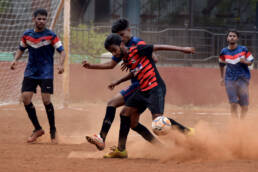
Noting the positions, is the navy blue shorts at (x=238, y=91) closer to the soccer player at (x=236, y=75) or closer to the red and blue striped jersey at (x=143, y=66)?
the soccer player at (x=236, y=75)

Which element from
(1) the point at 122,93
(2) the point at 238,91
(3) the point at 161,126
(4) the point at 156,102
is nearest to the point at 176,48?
(4) the point at 156,102

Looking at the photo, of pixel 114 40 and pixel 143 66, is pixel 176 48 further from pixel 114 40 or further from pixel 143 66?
pixel 114 40

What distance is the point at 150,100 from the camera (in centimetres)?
554

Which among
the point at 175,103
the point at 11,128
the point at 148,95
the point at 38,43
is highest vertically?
the point at 38,43

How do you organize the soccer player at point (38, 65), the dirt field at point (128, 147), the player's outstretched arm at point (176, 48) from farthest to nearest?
1. the soccer player at point (38, 65)
2. the player's outstretched arm at point (176, 48)
3. the dirt field at point (128, 147)

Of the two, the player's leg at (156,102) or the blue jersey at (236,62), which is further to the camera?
the blue jersey at (236,62)

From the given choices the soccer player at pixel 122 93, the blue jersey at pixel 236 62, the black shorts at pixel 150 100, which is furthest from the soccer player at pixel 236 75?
the black shorts at pixel 150 100

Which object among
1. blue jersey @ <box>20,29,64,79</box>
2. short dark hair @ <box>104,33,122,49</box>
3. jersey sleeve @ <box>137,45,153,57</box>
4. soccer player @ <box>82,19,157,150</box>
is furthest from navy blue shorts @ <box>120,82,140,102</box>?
blue jersey @ <box>20,29,64,79</box>

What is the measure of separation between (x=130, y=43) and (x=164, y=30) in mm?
8731

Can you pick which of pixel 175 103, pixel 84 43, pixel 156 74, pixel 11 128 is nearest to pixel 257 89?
pixel 175 103

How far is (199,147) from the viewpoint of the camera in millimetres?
5645

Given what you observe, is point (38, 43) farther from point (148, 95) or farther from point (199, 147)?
point (199, 147)

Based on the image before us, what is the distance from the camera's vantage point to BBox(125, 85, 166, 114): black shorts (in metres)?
5.50

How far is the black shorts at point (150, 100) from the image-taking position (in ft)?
18.0
